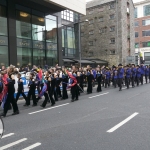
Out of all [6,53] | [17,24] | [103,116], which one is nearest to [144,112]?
[103,116]

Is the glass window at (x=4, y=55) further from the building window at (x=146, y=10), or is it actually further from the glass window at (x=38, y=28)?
the building window at (x=146, y=10)

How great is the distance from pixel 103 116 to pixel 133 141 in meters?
2.42

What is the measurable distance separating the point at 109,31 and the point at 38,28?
24646 mm

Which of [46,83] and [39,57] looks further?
[39,57]

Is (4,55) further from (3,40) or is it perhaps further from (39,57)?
(39,57)

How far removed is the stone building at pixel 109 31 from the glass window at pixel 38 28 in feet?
72.9

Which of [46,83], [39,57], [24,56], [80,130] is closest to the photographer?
[80,130]

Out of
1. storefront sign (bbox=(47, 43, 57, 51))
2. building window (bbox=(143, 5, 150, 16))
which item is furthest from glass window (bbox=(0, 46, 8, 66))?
building window (bbox=(143, 5, 150, 16))

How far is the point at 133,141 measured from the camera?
4715 millimetres

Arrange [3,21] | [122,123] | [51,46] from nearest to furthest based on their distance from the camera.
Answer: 1. [122,123]
2. [3,21]
3. [51,46]

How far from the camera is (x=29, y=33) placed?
20.3 meters

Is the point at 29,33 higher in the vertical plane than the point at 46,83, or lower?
higher

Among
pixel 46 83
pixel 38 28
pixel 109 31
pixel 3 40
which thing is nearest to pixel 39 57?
pixel 38 28

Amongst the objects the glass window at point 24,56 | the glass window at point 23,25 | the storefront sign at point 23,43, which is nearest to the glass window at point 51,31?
the glass window at point 23,25
